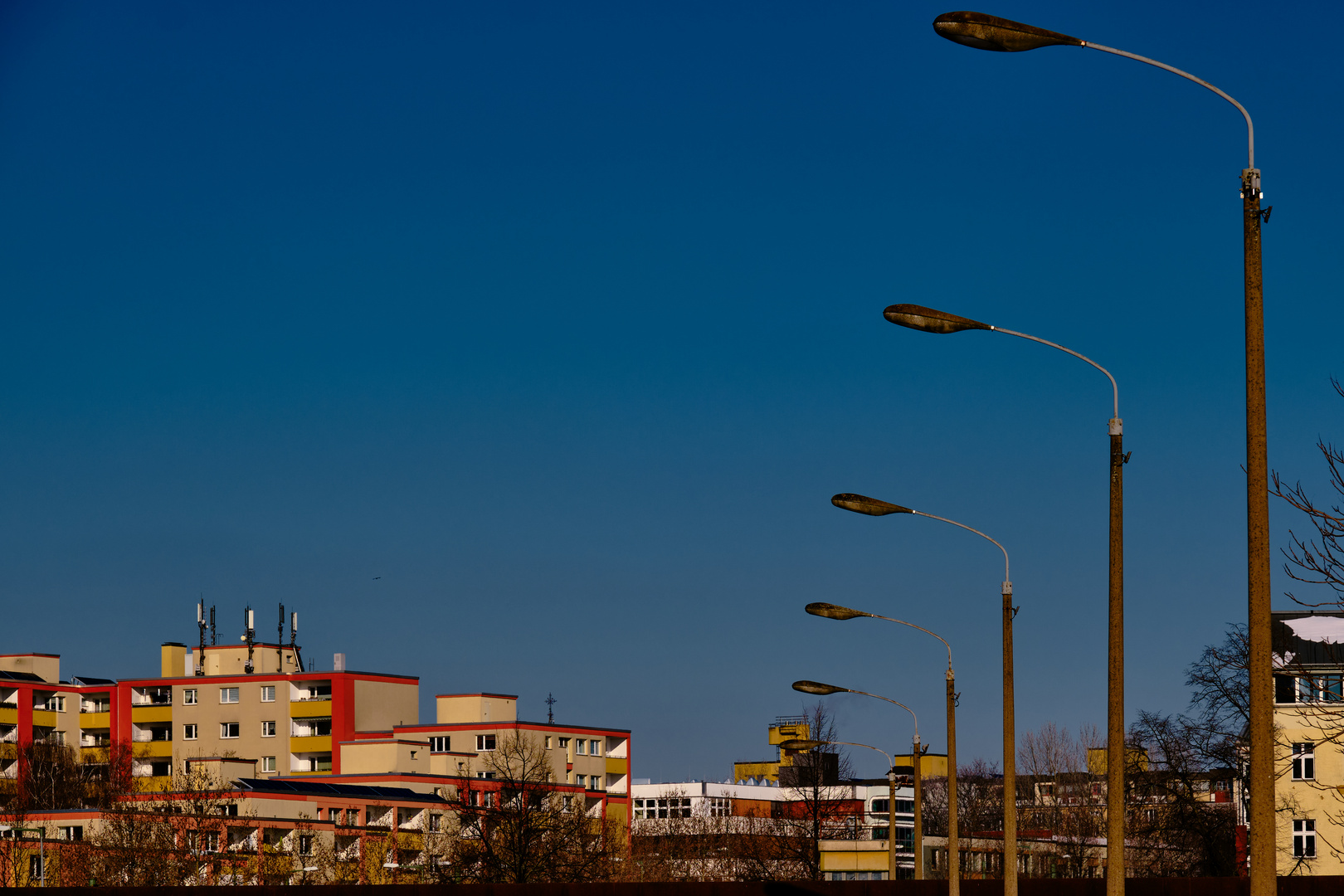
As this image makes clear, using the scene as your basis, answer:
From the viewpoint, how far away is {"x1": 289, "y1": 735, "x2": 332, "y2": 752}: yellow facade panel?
380 ft

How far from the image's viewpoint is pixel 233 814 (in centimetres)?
8294

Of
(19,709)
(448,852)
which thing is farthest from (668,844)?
(19,709)

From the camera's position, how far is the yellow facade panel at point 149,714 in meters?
124

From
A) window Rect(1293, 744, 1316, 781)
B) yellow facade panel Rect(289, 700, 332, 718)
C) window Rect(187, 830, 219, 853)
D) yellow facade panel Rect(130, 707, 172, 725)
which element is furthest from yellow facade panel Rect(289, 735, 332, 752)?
window Rect(1293, 744, 1316, 781)

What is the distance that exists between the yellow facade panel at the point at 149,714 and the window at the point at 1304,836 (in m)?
81.4

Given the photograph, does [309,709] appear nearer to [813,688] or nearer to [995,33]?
[813,688]

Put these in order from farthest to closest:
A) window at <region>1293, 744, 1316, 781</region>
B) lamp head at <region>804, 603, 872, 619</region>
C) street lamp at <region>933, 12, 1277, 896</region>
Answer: window at <region>1293, 744, 1316, 781</region> < lamp head at <region>804, 603, 872, 619</region> < street lamp at <region>933, 12, 1277, 896</region>

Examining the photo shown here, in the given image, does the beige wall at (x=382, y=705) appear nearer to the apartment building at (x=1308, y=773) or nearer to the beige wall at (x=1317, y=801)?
the apartment building at (x=1308, y=773)

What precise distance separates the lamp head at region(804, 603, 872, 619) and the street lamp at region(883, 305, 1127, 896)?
11352 mm

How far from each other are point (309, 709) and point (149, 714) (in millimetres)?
15188

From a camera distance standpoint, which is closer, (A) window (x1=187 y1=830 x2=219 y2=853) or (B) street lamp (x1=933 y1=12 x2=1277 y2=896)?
(B) street lamp (x1=933 y1=12 x2=1277 y2=896)

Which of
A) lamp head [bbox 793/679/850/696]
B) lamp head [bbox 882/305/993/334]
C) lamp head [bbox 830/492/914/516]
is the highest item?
lamp head [bbox 882/305/993/334]

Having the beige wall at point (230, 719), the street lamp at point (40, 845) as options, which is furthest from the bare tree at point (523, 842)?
the beige wall at point (230, 719)

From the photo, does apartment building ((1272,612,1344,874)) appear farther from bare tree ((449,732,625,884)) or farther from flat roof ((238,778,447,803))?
flat roof ((238,778,447,803))
